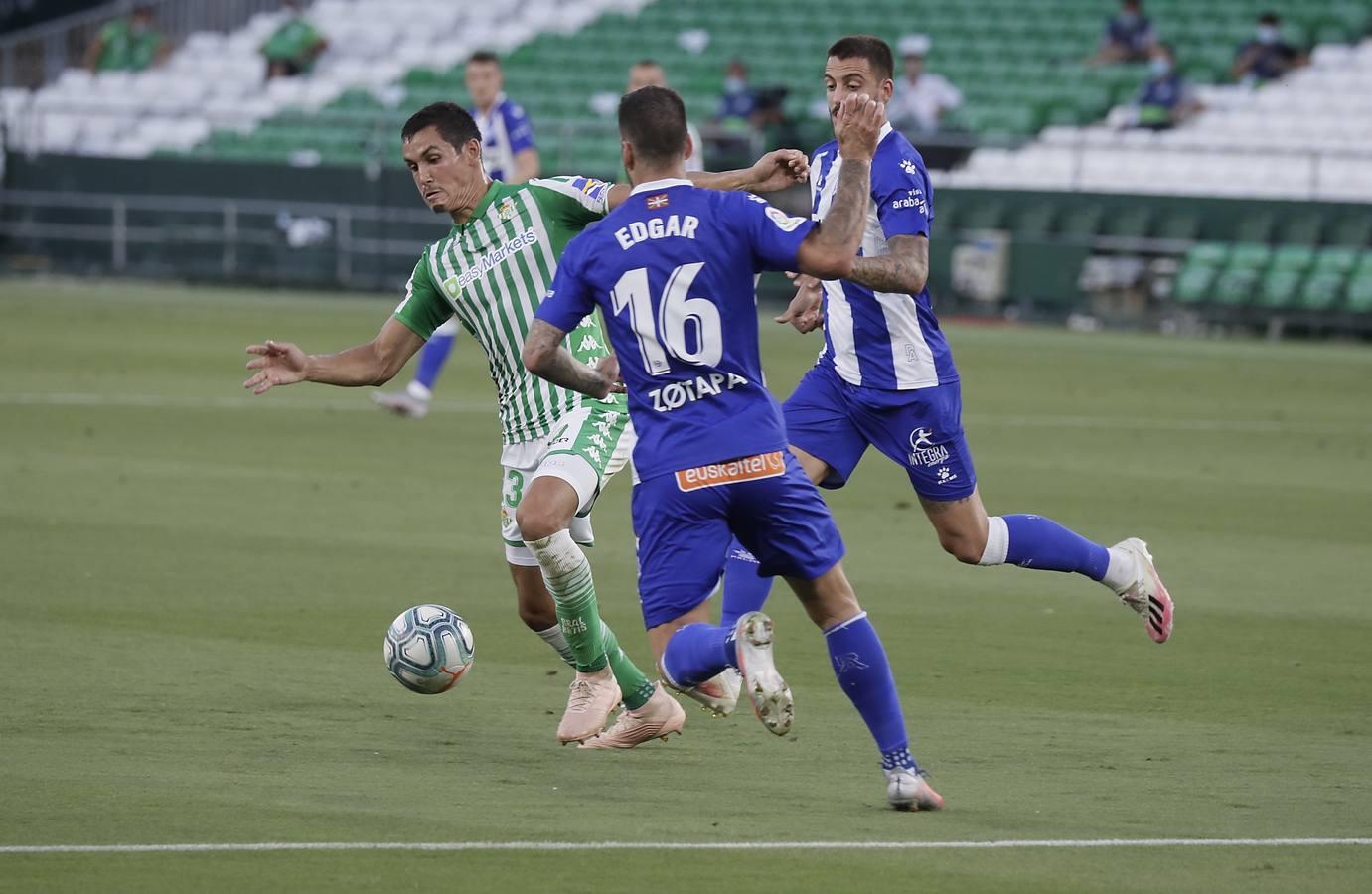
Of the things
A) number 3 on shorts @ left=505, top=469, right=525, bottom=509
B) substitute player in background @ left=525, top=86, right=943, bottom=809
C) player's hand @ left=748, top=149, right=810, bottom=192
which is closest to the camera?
substitute player in background @ left=525, top=86, right=943, bottom=809

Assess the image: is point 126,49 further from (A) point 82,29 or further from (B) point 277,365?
(B) point 277,365

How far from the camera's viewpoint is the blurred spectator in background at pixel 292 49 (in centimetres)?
3706

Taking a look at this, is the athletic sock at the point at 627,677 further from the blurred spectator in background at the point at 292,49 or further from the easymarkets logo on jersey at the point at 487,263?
the blurred spectator in background at the point at 292,49

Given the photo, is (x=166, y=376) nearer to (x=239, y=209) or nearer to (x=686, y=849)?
(x=239, y=209)

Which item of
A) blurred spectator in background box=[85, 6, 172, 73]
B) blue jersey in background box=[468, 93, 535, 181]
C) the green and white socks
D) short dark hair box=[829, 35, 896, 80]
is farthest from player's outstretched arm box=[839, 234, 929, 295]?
blurred spectator in background box=[85, 6, 172, 73]

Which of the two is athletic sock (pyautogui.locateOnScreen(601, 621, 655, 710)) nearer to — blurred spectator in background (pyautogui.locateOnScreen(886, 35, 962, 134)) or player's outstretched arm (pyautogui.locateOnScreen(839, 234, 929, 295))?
player's outstretched arm (pyautogui.locateOnScreen(839, 234, 929, 295))

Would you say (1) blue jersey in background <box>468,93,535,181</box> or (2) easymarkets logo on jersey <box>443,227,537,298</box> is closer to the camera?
(2) easymarkets logo on jersey <box>443,227,537,298</box>

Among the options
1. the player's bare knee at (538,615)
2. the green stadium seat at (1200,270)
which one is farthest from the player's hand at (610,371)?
the green stadium seat at (1200,270)

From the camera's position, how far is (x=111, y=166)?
103 ft

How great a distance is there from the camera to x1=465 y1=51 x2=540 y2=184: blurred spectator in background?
53.2ft

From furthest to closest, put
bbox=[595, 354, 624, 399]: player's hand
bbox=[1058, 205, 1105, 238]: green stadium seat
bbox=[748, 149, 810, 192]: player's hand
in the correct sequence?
1. bbox=[1058, 205, 1105, 238]: green stadium seat
2. bbox=[748, 149, 810, 192]: player's hand
3. bbox=[595, 354, 624, 399]: player's hand

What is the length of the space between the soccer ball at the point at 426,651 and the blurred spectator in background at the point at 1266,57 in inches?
932

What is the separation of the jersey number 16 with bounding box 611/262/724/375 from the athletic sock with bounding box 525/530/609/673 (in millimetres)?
1064

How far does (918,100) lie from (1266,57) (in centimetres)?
479
